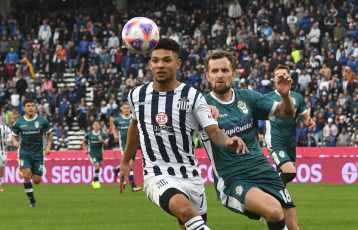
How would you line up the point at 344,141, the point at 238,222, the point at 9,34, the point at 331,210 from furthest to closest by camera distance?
the point at 9,34, the point at 344,141, the point at 331,210, the point at 238,222

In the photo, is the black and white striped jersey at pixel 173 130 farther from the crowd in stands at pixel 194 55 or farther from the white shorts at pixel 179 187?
the crowd in stands at pixel 194 55

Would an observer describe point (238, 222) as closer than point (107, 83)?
Yes

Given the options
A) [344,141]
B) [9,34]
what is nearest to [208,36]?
[344,141]

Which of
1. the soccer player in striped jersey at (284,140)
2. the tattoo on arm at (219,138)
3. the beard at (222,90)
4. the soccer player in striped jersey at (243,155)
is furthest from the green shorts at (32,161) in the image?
the tattoo on arm at (219,138)

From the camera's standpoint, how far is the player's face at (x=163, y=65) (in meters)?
7.87

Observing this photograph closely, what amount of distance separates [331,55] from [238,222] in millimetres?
18903

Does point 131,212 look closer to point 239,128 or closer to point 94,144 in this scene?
point 239,128

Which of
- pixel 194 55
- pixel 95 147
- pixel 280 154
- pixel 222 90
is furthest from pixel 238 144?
pixel 194 55

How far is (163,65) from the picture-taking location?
25.8 feet

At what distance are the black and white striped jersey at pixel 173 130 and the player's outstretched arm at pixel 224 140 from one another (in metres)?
0.13

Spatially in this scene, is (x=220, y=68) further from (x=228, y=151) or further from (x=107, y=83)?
(x=107, y=83)

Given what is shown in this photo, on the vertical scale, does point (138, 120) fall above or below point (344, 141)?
above

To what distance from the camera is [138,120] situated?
8.09m

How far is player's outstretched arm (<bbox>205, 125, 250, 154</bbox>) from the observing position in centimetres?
680
